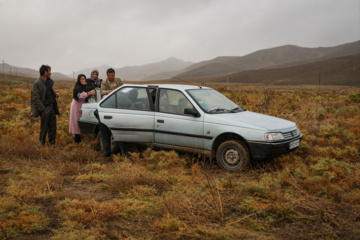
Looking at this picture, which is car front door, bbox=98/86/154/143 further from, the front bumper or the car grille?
the car grille

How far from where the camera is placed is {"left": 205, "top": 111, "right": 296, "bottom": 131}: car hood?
5602mm

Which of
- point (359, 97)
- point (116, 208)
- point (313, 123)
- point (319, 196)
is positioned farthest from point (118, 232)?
point (359, 97)

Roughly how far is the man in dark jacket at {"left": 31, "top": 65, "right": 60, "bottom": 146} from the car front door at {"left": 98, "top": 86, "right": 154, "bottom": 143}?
56.9 inches

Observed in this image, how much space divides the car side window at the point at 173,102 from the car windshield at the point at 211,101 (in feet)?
0.65

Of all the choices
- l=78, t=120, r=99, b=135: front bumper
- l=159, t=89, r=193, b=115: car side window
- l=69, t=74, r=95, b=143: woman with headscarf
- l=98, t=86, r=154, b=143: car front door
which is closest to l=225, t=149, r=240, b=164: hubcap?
l=159, t=89, r=193, b=115: car side window

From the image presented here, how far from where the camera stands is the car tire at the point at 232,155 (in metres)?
5.61

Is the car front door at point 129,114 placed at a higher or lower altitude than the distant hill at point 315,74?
lower

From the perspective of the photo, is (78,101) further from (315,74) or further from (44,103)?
(315,74)

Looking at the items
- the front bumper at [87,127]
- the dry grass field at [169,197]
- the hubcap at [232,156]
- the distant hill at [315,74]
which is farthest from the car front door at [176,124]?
the distant hill at [315,74]

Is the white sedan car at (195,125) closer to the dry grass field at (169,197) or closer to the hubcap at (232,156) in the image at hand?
the hubcap at (232,156)

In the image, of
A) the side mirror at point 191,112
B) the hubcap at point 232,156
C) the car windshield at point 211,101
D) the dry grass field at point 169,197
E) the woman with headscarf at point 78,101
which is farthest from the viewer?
the woman with headscarf at point 78,101

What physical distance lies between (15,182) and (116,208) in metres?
2.09

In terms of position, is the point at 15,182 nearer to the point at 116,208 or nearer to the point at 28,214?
the point at 28,214

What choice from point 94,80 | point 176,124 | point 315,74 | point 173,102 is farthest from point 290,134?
point 315,74
